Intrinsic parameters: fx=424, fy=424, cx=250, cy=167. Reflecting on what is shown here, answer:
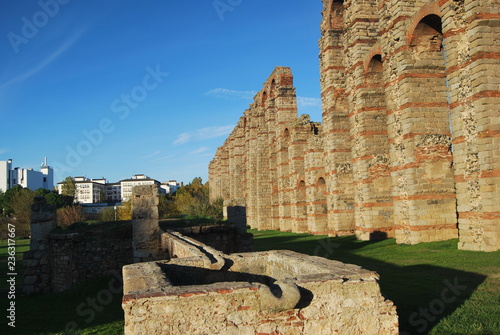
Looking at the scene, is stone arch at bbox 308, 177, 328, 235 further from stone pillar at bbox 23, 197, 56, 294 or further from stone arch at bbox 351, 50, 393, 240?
stone pillar at bbox 23, 197, 56, 294

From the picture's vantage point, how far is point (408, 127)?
1407 centimetres

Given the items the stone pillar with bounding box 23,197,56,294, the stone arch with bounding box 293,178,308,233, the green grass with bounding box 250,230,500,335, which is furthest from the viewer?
the stone arch with bounding box 293,178,308,233

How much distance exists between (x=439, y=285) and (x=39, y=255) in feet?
37.5

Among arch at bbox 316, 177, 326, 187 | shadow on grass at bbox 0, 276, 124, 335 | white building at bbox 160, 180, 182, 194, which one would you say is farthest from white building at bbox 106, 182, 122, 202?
shadow on grass at bbox 0, 276, 124, 335

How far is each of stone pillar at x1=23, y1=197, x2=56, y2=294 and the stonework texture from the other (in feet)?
21.3

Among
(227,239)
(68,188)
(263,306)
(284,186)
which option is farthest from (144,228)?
(68,188)

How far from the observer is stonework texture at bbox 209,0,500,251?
10836 millimetres

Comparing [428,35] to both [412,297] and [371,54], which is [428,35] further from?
[412,297]

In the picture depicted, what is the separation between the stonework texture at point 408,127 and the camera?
35.6 feet

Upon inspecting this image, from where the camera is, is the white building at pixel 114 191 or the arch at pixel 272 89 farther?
the white building at pixel 114 191

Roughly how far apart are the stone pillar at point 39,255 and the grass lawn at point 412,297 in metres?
0.46

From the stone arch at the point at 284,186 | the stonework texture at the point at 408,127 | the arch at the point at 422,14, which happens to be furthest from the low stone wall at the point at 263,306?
the stone arch at the point at 284,186

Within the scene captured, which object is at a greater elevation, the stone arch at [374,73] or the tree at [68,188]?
the stone arch at [374,73]

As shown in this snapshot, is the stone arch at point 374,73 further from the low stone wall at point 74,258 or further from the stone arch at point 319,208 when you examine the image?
the low stone wall at point 74,258
